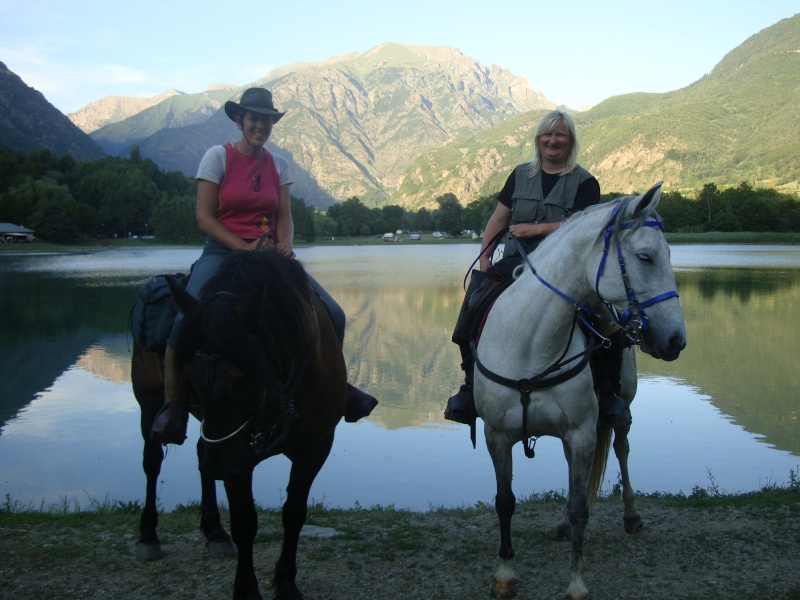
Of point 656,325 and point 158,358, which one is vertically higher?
point 656,325

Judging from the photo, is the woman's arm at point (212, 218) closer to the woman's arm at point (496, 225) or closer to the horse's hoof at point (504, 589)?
the woman's arm at point (496, 225)

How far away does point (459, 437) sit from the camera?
35.7ft

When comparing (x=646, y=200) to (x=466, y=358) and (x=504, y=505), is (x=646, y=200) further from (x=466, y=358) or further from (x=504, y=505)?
(x=504, y=505)

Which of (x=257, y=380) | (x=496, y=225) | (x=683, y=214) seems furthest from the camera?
(x=683, y=214)

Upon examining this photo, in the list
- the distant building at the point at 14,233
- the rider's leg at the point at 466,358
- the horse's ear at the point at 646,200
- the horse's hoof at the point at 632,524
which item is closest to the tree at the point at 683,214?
the horse's hoof at the point at 632,524

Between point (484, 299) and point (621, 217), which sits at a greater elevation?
point (621, 217)

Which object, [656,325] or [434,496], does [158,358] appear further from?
[434,496]

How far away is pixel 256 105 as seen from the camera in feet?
17.5

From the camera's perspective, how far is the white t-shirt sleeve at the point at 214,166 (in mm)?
5211

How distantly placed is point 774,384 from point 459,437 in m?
7.38

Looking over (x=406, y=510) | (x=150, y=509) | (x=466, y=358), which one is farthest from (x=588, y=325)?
(x=150, y=509)

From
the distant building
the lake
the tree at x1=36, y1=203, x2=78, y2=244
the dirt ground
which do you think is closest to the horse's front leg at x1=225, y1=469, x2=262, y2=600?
the dirt ground

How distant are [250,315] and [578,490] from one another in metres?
Result: 2.57

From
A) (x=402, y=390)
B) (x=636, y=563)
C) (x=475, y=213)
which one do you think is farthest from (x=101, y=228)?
(x=636, y=563)
